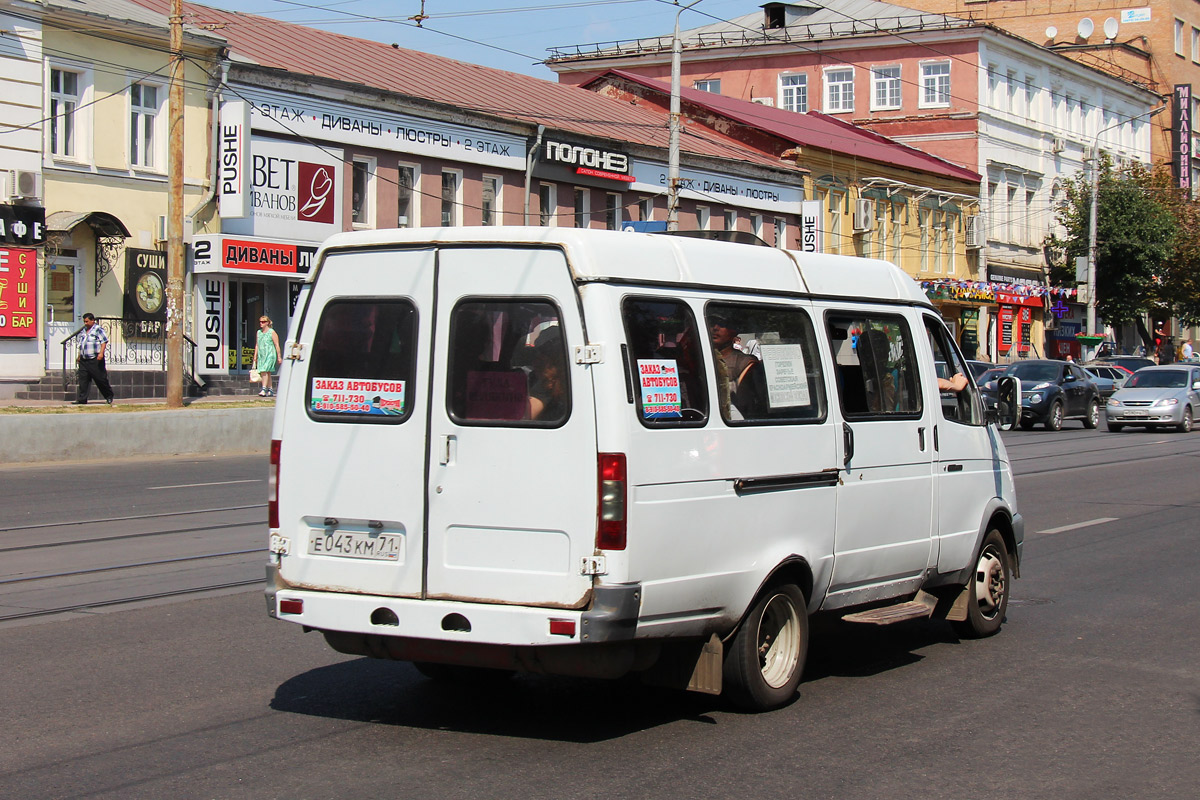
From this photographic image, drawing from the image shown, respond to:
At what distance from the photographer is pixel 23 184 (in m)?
26.8

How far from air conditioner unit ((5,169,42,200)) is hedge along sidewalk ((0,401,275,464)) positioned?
22.7ft

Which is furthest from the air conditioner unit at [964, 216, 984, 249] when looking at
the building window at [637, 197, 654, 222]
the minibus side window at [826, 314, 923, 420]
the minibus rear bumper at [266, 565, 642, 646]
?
the minibus rear bumper at [266, 565, 642, 646]

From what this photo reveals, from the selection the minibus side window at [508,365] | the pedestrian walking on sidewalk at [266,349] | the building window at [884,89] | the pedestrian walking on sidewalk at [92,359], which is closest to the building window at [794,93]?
the building window at [884,89]

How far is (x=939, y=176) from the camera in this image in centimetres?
5562

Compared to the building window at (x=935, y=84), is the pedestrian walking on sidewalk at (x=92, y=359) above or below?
below

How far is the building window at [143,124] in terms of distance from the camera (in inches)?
1145

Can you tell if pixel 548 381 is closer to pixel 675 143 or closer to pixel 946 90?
pixel 675 143

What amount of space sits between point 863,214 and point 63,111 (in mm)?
29088

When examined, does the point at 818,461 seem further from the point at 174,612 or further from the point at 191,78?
the point at 191,78

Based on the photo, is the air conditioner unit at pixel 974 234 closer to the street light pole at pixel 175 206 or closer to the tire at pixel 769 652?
the street light pole at pixel 175 206

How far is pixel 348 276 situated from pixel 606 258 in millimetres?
1189

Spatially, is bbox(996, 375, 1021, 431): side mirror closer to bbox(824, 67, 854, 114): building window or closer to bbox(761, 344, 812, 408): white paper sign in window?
bbox(761, 344, 812, 408): white paper sign in window

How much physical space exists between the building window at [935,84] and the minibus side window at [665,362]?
56.4 metres

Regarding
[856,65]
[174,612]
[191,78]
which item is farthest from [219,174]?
[856,65]
